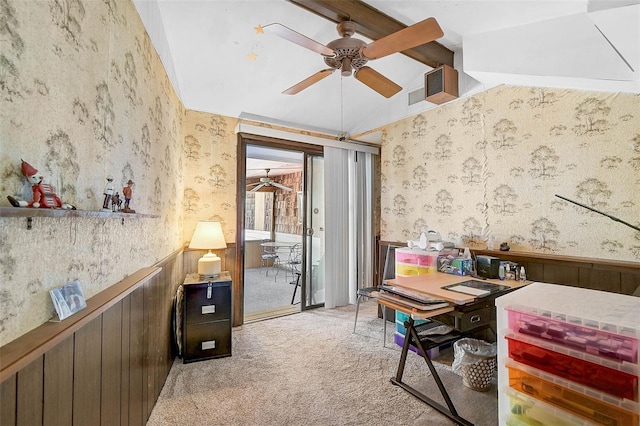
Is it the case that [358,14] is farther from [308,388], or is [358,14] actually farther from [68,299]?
[308,388]

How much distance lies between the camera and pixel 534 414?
0.97 meters

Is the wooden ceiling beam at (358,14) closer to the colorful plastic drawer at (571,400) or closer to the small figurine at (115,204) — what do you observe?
the small figurine at (115,204)

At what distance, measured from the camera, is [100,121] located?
42.1 inches

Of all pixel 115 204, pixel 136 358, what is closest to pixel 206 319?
pixel 136 358

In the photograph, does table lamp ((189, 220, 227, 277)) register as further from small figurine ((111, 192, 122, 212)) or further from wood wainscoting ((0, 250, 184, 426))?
small figurine ((111, 192, 122, 212))

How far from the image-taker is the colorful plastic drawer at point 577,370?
83 cm

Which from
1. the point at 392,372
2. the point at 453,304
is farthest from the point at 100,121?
the point at 392,372

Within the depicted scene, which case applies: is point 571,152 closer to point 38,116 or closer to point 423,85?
point 423,85

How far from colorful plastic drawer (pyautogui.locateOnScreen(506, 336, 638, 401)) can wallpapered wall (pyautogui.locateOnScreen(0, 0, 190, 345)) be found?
149 centimetres

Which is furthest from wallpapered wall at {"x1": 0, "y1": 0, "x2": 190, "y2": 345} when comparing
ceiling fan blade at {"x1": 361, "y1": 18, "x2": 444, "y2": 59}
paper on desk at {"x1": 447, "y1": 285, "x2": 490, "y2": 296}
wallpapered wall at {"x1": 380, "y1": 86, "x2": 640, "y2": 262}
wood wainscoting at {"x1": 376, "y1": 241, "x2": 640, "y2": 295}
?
wood wainscoting at {"x1": 376, "y1": 241, "x2": 640, "y2": 295}

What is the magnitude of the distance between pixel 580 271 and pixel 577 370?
161 cm

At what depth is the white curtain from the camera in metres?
3.87

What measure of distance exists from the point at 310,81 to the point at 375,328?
2622 mm

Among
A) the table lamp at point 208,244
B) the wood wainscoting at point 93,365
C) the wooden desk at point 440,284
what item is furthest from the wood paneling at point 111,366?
the wooden desk at point 440,284
